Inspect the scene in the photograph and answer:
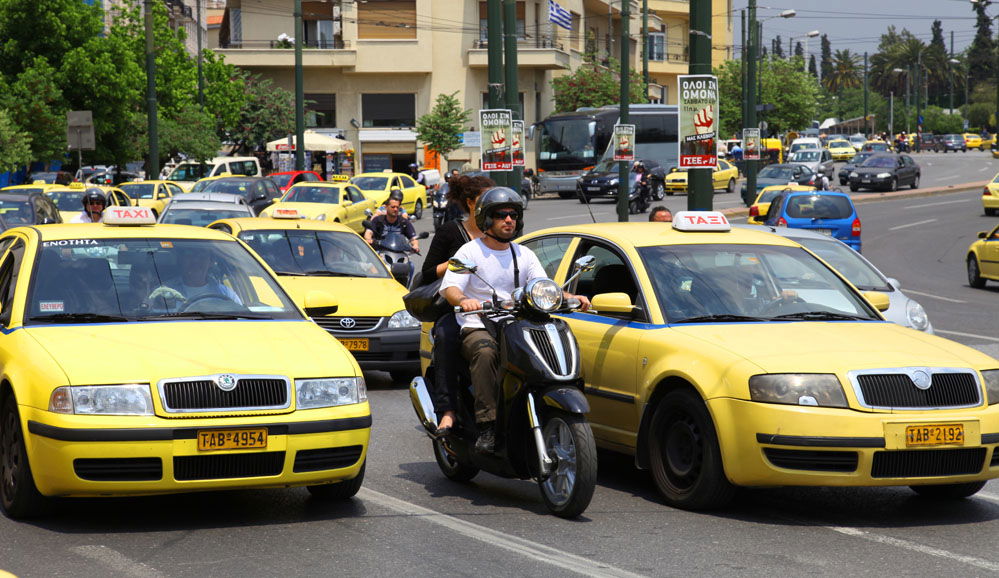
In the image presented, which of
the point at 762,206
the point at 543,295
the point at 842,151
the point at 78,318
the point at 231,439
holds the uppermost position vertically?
the point at 842,151

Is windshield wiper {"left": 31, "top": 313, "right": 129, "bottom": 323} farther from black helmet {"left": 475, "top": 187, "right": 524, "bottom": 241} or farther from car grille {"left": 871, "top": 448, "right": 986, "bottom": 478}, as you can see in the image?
car grille {"left": 871, "top": 448, "right": 986, "bottom": 478}

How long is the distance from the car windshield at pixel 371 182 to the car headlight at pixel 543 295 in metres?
35.3

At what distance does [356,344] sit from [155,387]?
5944 mm

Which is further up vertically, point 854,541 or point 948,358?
point 948,358

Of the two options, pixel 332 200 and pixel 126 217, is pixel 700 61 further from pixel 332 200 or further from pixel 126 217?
pixel 332 200

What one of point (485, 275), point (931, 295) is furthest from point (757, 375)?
point (931, 295)

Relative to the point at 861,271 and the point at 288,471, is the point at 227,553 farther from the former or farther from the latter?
the point at 861,271

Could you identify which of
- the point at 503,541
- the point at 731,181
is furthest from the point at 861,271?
the point at 731,181

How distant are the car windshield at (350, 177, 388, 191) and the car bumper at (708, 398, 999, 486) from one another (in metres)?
35.6

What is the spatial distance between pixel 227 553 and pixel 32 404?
123 centimetres

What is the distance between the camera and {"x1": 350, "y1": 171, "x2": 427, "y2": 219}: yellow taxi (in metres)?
41.5

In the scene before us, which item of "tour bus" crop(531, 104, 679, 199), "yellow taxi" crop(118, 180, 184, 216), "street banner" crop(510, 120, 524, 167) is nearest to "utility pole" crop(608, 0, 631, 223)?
"yellow taxi" crop(118, 180, 184, 216)

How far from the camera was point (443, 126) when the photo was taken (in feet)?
217

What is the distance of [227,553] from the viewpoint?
648 cm
